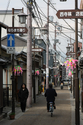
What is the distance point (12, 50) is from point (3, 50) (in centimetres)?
881

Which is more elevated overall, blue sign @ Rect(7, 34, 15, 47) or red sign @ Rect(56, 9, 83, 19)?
red sign @ Rect(56, 9, 83, 19)

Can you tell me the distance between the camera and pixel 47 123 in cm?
1329

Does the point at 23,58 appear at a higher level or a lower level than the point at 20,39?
lower

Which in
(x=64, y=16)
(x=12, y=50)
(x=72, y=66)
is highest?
(x=64, y=16)

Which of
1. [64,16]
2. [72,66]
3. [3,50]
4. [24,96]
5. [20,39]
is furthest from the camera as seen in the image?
[20,39]

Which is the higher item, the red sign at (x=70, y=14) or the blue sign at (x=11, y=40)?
the red sign at (x=70, y=14)

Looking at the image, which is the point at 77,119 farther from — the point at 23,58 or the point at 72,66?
the point at 23,58

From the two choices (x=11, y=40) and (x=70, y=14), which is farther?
(x=11, y=40)

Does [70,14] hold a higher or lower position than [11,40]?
higher

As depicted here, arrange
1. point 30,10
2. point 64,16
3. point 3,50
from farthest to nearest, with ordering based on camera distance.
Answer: point 3,50, point 30,10, point 64,16

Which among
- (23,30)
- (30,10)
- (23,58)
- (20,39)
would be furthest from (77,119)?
(20,39)

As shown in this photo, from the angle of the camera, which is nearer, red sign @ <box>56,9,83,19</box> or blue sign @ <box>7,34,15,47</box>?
red sign @ <box>56,9,83,19</box>

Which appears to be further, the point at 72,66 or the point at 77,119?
the point at 72,66

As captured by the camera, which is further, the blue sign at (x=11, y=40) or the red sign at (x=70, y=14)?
the blue sign at (x=11, y=40)
